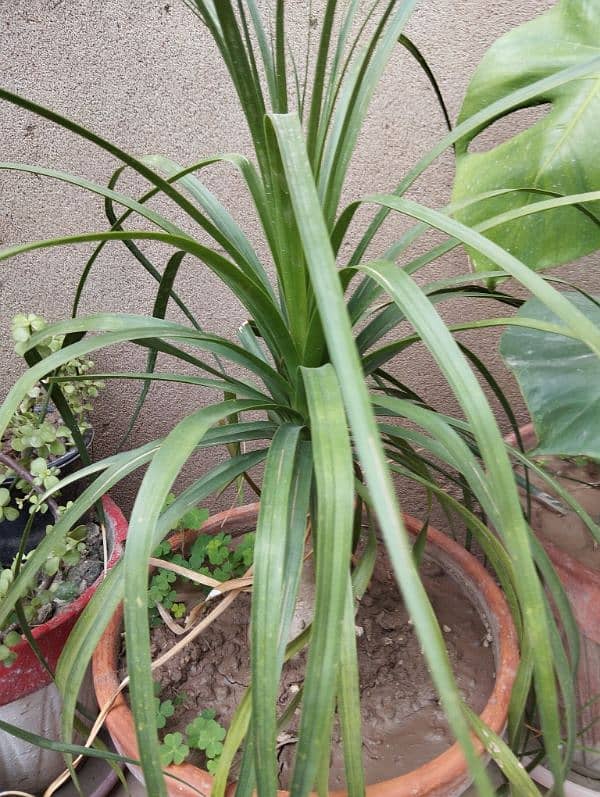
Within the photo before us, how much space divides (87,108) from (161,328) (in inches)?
30.2

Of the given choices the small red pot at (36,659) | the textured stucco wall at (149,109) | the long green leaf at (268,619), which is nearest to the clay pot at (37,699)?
the small red pot at (36,659)

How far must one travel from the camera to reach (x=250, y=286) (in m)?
0.58

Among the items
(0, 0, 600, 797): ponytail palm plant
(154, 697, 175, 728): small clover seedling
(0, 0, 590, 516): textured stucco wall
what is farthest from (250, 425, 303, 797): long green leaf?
(0, 0, 590, 516): textured stucco wall

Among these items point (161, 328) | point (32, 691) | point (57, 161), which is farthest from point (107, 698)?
point (57, 161)

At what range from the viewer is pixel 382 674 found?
2.78 ft

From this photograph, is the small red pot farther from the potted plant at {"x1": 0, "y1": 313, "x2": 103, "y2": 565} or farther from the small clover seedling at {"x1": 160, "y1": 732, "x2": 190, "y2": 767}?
the small clover seedling at {"x1": 160, "y1": 732, "x2": 190, "y2": 767}

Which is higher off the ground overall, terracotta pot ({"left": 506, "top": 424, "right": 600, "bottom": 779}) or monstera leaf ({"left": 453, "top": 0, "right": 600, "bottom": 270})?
monstera leaf ({"left": 453, "top": 0, "right": 600, "bottom": 270})

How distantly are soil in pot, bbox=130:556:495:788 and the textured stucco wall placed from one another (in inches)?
21.8

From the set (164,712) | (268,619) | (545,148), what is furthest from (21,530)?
(545,148)

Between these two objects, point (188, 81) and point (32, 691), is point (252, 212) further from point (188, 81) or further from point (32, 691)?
point (32, 691)

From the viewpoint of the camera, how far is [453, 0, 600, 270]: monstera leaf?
0.73 metres

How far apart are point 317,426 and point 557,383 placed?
0.40m

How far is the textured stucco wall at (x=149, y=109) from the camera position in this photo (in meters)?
1.05

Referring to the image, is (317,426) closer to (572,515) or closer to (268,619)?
(268,619)
